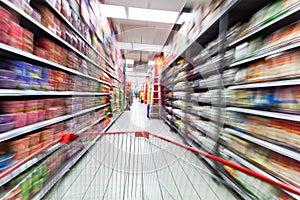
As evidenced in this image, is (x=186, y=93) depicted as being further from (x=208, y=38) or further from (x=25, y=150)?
(x=25, y=150)

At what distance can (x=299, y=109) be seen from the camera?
0.91m

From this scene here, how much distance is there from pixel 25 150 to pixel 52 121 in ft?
1.25

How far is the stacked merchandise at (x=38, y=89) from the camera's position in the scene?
34.0 inches

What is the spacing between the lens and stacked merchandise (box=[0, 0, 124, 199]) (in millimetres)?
863

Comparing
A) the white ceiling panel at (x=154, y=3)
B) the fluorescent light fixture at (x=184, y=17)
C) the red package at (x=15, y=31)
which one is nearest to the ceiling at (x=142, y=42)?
the fluorescent light fixture at (x=184, y=17)

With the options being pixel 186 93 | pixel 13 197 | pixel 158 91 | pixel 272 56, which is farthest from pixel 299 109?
pixel 13 197

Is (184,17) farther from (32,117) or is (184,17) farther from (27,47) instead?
(32,117)

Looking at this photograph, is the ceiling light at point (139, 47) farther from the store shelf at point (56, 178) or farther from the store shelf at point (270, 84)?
the store shelf at point (56, 178)

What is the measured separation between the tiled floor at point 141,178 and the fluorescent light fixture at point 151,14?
2554 millimetres

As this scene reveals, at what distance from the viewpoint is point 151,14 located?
311 cm

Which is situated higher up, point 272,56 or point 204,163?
point 272,56

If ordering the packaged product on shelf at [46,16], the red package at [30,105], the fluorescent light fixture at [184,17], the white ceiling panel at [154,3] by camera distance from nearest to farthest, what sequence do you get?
the red package at [30,105], the packaged product on shelf at [46,16], the fluorescent light fixture at [184,17], the white ceiling panel at [154,3]

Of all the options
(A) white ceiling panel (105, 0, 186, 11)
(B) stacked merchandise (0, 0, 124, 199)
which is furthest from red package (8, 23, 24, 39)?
(A) white ceiling panel (105, 0, 186, 11)

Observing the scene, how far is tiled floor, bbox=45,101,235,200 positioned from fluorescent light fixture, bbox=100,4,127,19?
262 cm
